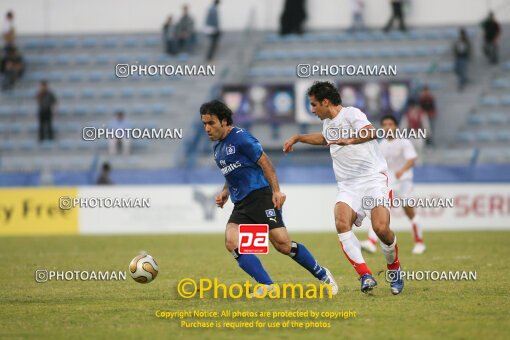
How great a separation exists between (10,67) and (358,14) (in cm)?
1179

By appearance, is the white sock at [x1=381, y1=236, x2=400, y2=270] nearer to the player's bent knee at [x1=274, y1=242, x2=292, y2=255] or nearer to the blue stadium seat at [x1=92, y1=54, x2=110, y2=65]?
the player's bent knee at [x1=274, y1=242, x2=292, y2=255]

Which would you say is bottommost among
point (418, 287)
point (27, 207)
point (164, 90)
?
point (418, 287)

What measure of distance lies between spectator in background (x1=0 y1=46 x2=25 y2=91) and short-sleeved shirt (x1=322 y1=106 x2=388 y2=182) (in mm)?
23592

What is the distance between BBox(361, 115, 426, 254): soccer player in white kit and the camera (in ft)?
56.0

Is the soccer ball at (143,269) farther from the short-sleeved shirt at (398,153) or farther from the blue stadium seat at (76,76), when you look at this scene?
the blue stadium seat at (76,76)

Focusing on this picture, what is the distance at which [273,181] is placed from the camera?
1023cm

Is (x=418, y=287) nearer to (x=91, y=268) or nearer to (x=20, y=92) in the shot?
(x=91, y=268)

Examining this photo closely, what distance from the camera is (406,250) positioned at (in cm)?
1761

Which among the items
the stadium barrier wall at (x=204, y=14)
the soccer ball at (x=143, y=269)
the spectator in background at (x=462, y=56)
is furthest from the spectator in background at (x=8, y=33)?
the soccer ball at (x=143, y=269)

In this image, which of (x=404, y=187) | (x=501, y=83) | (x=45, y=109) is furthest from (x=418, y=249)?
(x=45, y=109)

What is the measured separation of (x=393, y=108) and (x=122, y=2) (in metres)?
11.2

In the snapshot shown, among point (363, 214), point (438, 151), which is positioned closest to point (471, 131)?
point (438, 151)

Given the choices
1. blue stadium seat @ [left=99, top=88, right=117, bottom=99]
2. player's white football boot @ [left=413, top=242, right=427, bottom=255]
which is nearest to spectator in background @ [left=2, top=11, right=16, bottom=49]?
blue stadium seat @ [left=99, top=88, right=117, bottom=99]

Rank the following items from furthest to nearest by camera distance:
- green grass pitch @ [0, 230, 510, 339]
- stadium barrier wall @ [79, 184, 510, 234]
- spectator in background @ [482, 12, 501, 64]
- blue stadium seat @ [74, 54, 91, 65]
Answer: blue stadium seat @ [74, 54, 91, 65] → spectator in background @ [482, 12, 501, 64] → stadium barrier wall @ [79, 184, 510, 234] → green grass pitch @ [0, 230, 510, 339]
